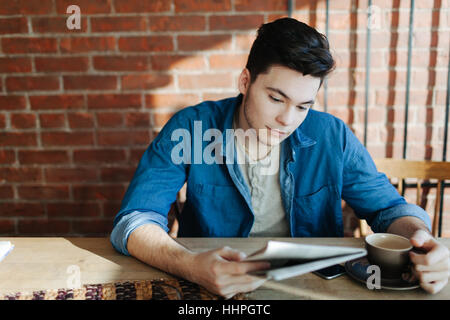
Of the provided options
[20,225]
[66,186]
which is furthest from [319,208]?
[20,225]

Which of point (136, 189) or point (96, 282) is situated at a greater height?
point (136, 189)

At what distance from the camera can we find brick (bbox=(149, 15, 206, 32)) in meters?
1.74

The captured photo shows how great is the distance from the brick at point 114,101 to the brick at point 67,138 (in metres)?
0.15

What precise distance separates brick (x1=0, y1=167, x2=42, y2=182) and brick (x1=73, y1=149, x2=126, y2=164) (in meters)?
0.22

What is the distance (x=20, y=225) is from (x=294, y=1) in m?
1.77

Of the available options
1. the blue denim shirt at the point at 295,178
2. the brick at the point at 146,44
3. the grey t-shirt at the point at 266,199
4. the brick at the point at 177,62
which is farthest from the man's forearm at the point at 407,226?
the brick at the point at 146,44

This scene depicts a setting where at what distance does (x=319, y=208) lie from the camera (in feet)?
4.47

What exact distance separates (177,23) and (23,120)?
0.89 m

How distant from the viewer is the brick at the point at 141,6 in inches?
68.1

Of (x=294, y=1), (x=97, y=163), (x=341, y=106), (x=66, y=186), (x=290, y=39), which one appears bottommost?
(x=66, y=186)

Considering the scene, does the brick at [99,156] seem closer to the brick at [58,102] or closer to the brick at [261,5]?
the brick at [58,102]

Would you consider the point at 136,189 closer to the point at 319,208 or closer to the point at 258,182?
the point at 258,182

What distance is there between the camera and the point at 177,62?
1.78 m

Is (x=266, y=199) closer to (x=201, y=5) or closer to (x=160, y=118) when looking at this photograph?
(x=160, y=118)
